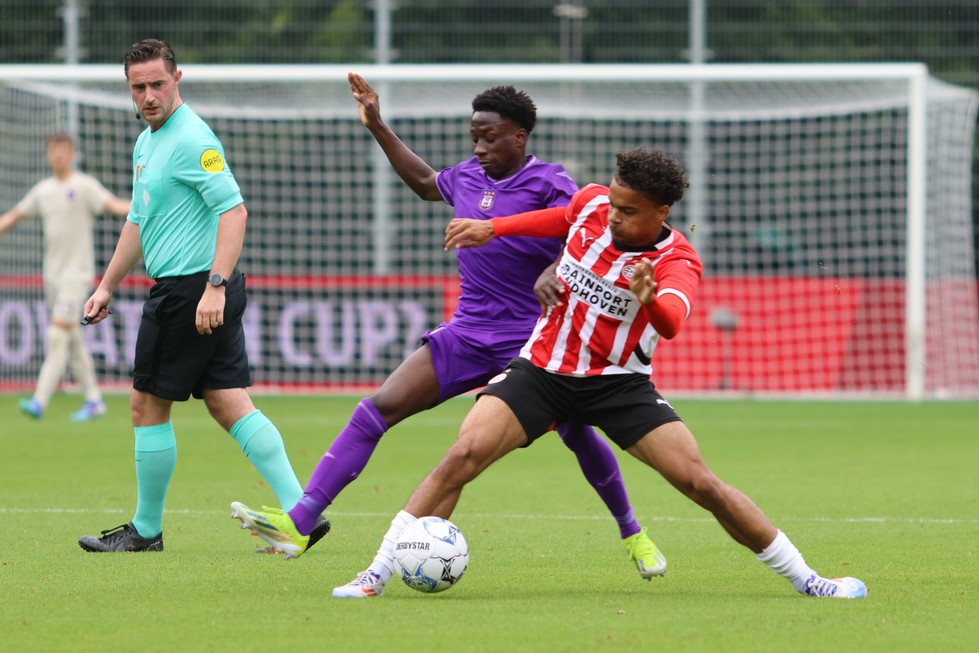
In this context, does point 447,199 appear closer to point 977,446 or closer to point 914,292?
point 977,446

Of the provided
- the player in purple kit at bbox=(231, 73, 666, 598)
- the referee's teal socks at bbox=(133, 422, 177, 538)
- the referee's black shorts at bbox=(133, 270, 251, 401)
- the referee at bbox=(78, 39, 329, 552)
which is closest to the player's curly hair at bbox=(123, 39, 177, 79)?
the referee at bbox=(78, 39, 329, 552)

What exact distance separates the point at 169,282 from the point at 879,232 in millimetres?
13398

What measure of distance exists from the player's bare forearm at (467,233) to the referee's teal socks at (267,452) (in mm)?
1717

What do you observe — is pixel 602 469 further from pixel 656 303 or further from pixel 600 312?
pixel 656 303

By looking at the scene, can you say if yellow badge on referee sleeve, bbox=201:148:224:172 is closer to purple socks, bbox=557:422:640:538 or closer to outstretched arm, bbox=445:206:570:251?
outstretched arm, bbox=445:206:570:251

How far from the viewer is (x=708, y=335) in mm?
18516

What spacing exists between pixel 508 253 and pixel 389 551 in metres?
1.71

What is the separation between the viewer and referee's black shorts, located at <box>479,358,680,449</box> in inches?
A: 236

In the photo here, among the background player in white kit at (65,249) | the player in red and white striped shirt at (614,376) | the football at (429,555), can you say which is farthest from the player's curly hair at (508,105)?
the background player in white kit at (65,249)

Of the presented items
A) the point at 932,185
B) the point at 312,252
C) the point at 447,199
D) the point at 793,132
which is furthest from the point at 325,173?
the point at 447,199

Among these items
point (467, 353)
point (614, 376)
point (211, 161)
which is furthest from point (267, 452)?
point (614, 376)

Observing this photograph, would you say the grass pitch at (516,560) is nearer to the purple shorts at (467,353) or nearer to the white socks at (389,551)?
the white socks at (389,551)

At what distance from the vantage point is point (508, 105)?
23.3ft

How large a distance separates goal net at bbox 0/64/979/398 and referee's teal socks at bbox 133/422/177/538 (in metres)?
10.4
